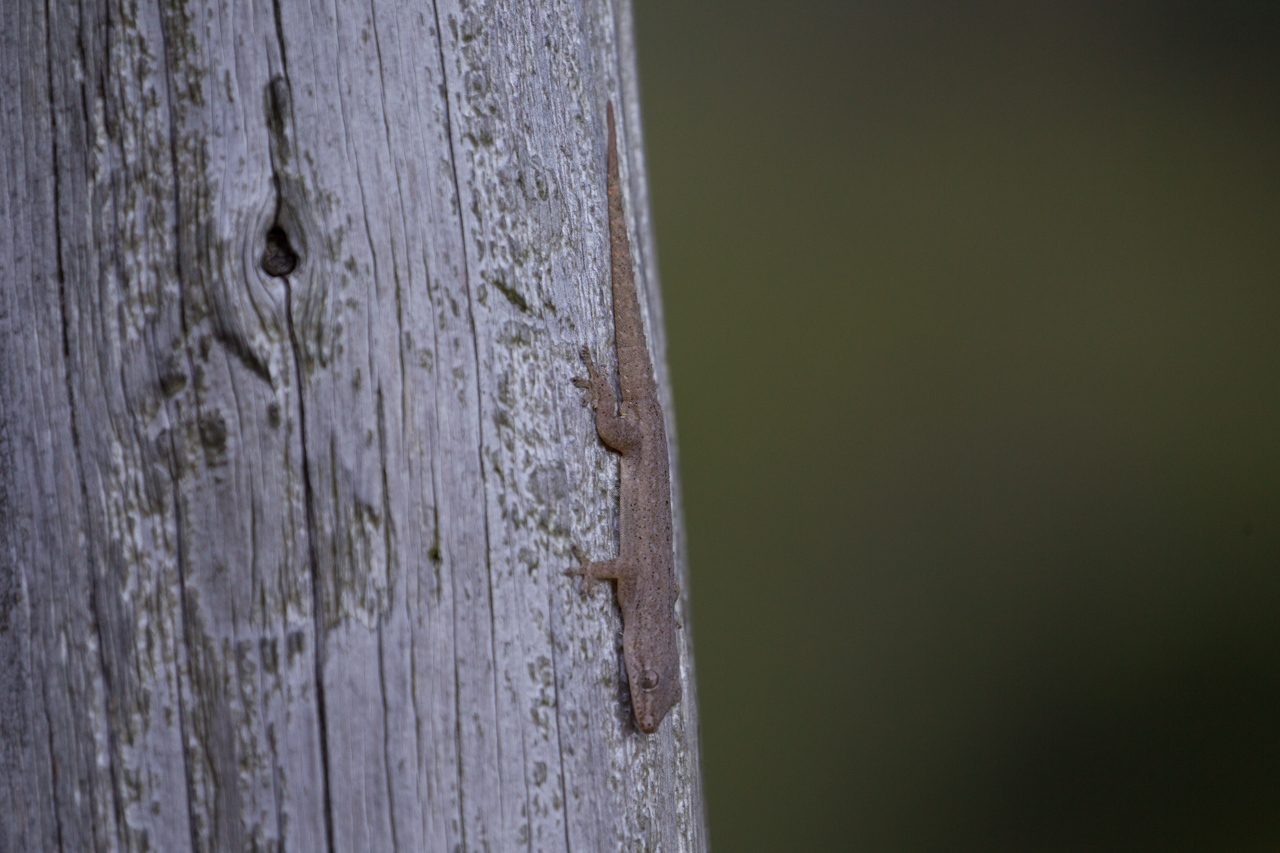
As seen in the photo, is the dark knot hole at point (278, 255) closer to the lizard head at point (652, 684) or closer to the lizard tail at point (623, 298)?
the lizard tail at point (623, 298)

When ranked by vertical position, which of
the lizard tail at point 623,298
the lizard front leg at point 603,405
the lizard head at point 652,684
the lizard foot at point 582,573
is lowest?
the lizard head at point 652,684

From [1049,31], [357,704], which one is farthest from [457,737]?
[1049,31]

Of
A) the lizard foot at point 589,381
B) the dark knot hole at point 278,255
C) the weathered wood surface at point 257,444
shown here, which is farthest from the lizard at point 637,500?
the dark knot hole at point 278,255

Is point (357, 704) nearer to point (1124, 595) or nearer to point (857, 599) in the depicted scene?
point (857, 599)

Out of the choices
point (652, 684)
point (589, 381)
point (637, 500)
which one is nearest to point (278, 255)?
point (589, 381)

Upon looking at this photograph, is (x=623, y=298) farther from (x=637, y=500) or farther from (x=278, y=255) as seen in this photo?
(x=278, y=255)

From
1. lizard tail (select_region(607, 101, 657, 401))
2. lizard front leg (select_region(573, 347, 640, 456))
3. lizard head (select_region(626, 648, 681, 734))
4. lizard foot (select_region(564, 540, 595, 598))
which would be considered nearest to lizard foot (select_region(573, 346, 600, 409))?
lizard front leg (select_region(573, 347, 640, 456))

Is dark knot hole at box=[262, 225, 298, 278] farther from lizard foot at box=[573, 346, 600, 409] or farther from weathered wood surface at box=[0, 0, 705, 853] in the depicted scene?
lizard foot at box=[573, 346, 600, 409]
